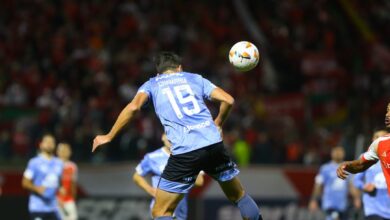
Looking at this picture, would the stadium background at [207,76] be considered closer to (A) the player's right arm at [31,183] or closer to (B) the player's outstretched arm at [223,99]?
(A) the player's right arm at [31,183]

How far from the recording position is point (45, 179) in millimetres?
13180

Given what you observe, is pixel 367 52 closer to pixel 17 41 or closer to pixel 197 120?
pixel 17 41

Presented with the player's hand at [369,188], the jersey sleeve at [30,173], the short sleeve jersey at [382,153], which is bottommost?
the player's hand at [369,188]

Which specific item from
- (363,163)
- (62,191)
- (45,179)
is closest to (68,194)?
(62,191)

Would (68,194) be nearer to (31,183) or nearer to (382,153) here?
(31,183)

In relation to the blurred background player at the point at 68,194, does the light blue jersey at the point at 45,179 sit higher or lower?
higher

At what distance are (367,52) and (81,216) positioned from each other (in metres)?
8.70

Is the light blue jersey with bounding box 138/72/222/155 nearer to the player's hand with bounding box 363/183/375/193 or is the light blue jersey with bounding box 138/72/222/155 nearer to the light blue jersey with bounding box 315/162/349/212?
the player's hand with bounding box 363/183/375/193

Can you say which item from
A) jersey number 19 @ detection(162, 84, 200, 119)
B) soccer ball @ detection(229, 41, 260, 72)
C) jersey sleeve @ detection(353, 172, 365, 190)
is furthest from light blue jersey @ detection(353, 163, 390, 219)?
jersey number 19 @ detection(162, 84, 200, 119)

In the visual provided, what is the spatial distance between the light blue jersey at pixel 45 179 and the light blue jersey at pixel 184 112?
17.8ft

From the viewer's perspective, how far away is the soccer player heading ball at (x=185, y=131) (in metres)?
7.91

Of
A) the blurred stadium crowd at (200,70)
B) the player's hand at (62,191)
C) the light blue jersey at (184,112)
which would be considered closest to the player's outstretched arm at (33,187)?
the player's hand at (62,191)

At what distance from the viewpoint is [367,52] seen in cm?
2162

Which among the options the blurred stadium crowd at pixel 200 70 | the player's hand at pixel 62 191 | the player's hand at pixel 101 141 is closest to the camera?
the player's hand at pixel 101 141
